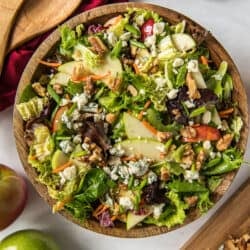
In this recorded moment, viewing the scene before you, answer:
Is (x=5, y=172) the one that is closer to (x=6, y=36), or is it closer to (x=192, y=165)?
(x=6, y=36)

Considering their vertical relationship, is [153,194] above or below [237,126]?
below

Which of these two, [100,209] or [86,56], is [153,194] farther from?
[86,56]

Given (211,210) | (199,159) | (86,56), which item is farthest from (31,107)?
(211,210)

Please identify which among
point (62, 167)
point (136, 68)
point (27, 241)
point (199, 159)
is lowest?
point (27, 241)

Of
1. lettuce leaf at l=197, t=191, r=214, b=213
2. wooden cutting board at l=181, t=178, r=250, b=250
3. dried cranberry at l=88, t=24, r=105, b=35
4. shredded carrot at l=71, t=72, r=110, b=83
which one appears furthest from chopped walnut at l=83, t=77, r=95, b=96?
wooden cutting board at l=181, t=178, r=250, b=250

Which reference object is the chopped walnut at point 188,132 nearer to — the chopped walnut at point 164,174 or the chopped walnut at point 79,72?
the chopped walnut at point 164,174

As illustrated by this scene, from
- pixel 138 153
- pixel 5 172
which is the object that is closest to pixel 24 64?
pixel 5 172

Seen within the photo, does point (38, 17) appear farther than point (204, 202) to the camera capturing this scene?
Yes
